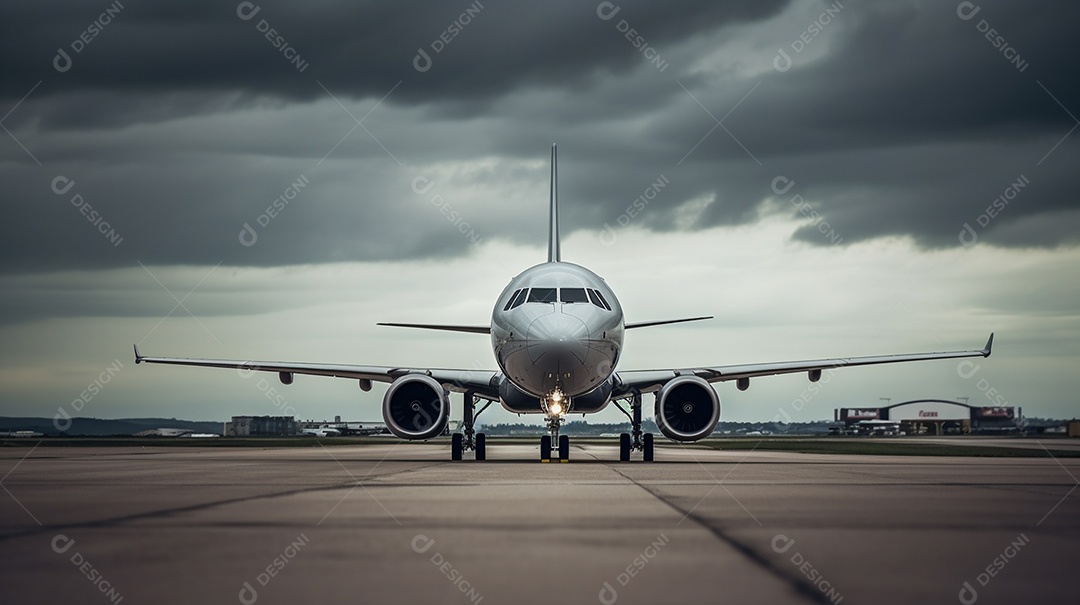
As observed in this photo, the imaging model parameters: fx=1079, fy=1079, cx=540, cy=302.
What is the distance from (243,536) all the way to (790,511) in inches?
206

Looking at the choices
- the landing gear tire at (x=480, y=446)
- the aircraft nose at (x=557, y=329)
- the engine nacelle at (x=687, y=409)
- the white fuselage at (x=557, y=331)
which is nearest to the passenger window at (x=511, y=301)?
the white fuselage at (x=557, y=331)

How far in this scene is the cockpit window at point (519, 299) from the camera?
23828 millimetres

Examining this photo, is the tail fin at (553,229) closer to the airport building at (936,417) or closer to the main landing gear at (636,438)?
the main landing gear at (636,438)

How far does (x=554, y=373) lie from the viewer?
22.7 metres

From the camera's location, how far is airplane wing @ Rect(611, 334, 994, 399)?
2852cm

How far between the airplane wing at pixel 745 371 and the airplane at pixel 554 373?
3 cm

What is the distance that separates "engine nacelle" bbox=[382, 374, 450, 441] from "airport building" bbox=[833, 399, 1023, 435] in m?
127

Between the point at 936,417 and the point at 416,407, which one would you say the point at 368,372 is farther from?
the point at 936,417

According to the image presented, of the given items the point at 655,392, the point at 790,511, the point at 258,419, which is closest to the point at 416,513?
the point at 790,511

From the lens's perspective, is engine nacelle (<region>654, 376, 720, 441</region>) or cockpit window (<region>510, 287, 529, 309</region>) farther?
engine nacelle (<region>654, 376, 720, 441</region>)

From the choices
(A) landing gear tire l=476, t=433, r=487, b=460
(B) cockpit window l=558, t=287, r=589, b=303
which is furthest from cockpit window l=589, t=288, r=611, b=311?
(A) landing gear tire l=476, t=433, r=487, b=460

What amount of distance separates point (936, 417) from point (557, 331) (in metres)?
155

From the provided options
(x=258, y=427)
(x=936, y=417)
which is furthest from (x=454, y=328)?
A: (x=936, y=417)

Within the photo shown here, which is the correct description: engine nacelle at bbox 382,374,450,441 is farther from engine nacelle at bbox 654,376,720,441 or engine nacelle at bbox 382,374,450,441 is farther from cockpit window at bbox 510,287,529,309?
engine nacelle at bbox 654,376,720,441
